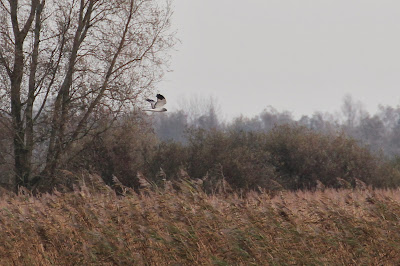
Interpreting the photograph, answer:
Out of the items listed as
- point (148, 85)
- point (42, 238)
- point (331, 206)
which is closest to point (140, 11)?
point (148, 85)

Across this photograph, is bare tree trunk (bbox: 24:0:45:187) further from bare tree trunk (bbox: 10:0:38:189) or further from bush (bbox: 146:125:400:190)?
bush (bbox: 146:125:400:190)

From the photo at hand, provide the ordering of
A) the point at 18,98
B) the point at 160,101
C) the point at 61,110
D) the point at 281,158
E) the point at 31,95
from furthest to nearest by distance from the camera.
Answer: the point at 281,158 → the point at 31,95 → the point at 18,98 → the point at 61,110 → the point at 160,101

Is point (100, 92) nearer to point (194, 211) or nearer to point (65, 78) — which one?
point (65, 78)

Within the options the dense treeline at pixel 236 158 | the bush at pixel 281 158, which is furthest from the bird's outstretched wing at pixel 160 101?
the bush at pixel 281 158

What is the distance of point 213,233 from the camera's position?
771 cm

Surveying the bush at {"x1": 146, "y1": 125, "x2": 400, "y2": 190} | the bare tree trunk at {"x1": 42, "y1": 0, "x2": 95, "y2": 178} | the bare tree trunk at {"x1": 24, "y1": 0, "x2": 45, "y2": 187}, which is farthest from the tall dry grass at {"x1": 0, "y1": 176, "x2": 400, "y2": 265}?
the bush at {"x1": 146, "y1": 125, "x2": 400, "y2": 190}

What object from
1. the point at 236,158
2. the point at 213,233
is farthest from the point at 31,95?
the point at 213,233

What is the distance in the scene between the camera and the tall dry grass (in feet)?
23.7

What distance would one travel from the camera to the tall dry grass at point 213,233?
7.22 meters

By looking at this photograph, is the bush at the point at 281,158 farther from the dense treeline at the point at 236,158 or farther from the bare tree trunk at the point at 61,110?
the bare tree trunk at the point at 61,110

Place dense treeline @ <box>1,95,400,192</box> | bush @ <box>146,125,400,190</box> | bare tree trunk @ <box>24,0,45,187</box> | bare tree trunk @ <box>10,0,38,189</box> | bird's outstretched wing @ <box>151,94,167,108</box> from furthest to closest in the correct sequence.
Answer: bush @ <box>146,125,400,190</box>
dense treeline @ <box>1,95,400,192</box>
bare tree trunk @ <box>24,0,45,187</box>
bare tree trunk @ <box>10,0,38,189</box>
bird's outstretched wing @ <box>151,94,167,108</box>

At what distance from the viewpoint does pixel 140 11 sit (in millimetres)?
19516

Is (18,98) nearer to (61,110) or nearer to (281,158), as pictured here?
(61,110)

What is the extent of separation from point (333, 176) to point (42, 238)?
1483 centimetres
